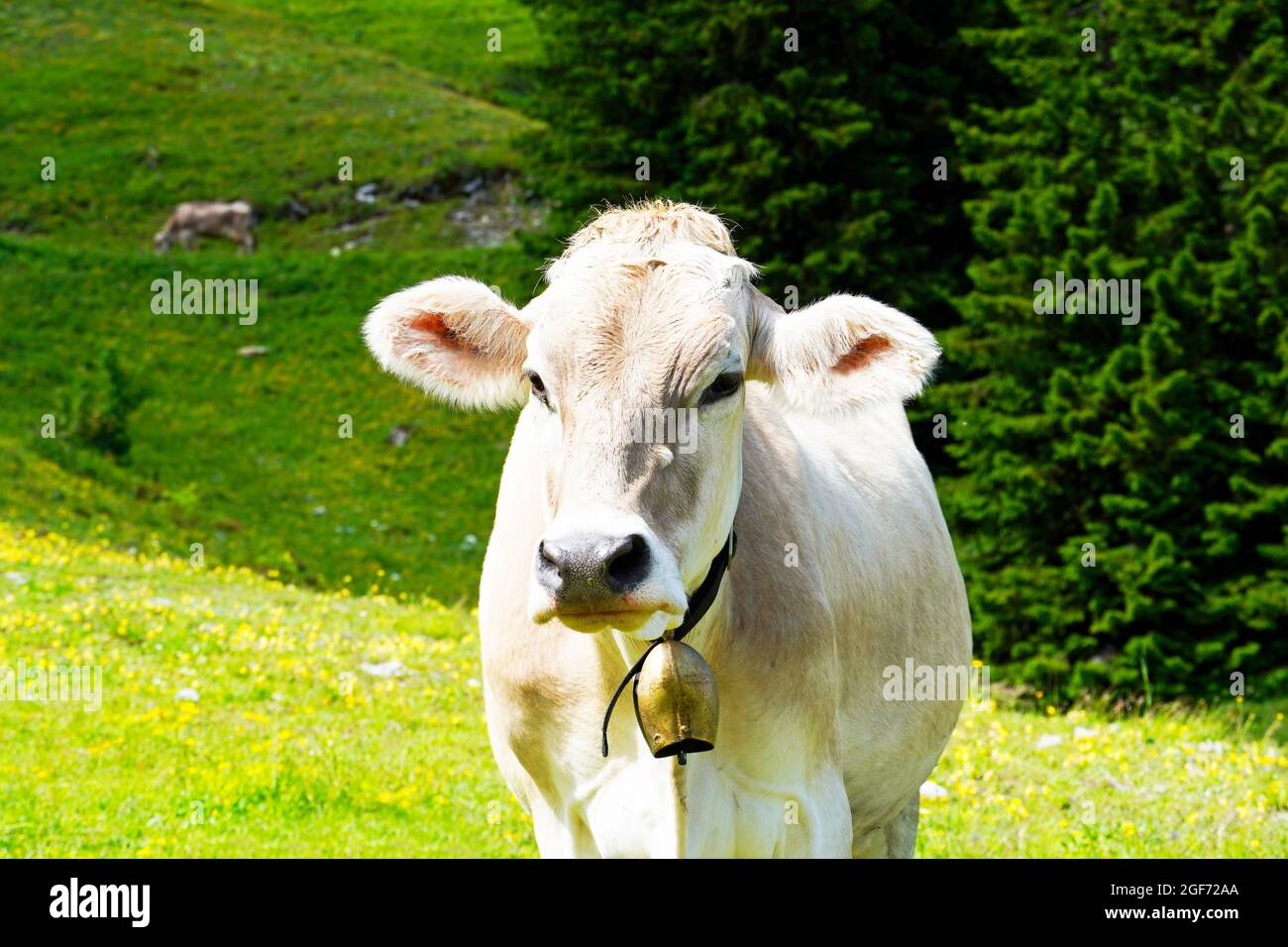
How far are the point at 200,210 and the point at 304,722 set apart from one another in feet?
102

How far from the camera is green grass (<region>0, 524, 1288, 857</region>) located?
723 centimetres

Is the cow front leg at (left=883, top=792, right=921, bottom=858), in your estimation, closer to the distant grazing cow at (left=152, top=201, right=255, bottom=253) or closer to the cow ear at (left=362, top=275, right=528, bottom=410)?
the cow ear at (left=362, top=275, right=528, bottom=410)

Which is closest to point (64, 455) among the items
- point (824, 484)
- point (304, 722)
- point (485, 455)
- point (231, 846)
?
point (485, 455)

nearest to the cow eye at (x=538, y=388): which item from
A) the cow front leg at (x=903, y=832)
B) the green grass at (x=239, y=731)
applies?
the cow front leg at (x=903, y=832)

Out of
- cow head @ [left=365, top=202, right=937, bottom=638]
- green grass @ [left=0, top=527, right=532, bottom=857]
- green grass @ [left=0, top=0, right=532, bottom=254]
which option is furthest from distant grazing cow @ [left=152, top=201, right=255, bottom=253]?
cow head @ [left=365, top=202, right=937, bottom=638]

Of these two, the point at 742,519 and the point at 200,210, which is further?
the point at 200,210

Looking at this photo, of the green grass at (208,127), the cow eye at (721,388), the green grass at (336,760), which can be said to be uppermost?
the green grass at (208,127)

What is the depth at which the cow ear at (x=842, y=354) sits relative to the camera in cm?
420

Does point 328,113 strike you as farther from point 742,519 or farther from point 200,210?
point 742,519

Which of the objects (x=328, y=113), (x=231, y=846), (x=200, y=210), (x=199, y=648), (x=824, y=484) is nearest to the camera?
(x=824, y=484)

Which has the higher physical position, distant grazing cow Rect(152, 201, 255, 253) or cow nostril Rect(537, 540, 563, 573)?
distant grazing cow Rect(152, 201, 255, 253)

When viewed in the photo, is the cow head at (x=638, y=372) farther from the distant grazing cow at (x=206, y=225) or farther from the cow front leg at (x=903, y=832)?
the distant grazing cow at (x=206, y=225)
